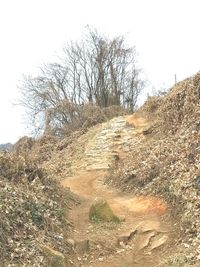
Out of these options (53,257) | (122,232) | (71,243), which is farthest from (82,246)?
(53,257)

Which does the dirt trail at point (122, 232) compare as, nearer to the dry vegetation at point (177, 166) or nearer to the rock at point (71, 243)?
the rock at point (71, 243)

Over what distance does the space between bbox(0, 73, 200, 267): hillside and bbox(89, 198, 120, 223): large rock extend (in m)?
0.02

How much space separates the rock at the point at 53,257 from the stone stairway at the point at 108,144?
958 cm

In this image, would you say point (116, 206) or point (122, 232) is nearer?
Answer: point (122, 232)

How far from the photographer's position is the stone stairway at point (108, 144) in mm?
18587

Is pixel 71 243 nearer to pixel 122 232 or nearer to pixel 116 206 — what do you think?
pixel 122 232

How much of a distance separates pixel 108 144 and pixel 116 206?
829 cm

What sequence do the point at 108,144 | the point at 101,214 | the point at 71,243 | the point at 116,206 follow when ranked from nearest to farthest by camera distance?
the point at 71,243 → the point at 101,214 → the point at 116,206 → the point at 108,144

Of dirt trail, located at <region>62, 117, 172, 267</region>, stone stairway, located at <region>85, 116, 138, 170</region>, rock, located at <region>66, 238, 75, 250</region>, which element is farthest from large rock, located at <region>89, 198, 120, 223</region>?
stone stairway, located at <region>85, 116, 138, 170</region>

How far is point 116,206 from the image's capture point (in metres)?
12.3

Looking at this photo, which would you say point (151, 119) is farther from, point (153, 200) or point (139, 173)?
point (153, 200)

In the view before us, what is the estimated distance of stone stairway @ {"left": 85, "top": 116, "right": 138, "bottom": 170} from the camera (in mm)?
18587

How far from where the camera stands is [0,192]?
938 cm

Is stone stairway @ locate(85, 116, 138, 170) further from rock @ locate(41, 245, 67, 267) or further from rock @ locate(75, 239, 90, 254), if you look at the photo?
rock @ locate(41, 245, 67, 267)
